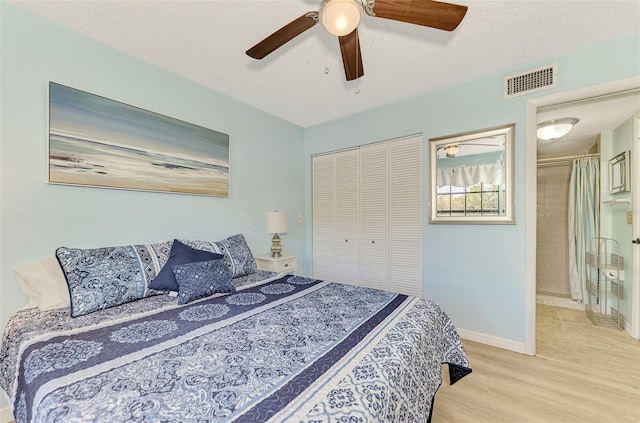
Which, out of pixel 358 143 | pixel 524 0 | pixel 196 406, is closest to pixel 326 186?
pixel 358 143

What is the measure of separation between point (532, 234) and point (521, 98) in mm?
1192

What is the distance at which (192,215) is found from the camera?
2459mm

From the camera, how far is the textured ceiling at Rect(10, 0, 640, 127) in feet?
5.35

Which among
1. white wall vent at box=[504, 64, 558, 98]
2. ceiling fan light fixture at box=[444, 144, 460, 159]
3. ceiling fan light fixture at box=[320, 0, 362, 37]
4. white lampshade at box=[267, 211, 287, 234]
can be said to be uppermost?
white wall vent at box=[504, 64, 558, 98]

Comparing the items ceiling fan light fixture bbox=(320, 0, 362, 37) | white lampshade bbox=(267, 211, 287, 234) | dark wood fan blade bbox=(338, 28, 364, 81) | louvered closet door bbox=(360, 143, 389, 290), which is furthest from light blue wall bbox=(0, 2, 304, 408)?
ceiling fan light fixture bbox=(320, 0, 362, 37)

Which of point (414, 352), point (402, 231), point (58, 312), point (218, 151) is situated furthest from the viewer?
point (402, 231)

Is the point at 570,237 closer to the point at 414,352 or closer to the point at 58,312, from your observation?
the point at 414,352

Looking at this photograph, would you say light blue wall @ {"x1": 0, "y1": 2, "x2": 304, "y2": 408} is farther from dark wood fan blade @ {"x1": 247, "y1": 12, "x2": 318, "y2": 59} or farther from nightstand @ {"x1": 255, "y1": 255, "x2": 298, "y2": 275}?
dark wood fan blade @ {"x1": 247, "y1": 12, "x2": 318, "y2": 59}

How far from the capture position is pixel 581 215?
344 centimetres

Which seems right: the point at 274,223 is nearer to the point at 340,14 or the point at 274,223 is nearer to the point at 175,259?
the point at 175,259

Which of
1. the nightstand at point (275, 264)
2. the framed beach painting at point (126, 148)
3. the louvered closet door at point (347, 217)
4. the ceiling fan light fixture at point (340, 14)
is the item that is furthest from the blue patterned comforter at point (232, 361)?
the louvered closet door at point (347, 217)

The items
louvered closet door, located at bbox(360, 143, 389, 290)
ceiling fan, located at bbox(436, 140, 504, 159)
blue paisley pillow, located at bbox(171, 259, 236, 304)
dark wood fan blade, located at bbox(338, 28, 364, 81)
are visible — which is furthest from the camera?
louvered closet door, located at bbox(360, 143, 389, 290)

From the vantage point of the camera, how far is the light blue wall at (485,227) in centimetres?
200

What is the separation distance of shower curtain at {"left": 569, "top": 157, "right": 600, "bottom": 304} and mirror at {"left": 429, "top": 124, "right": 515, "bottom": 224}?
199 centimetres
